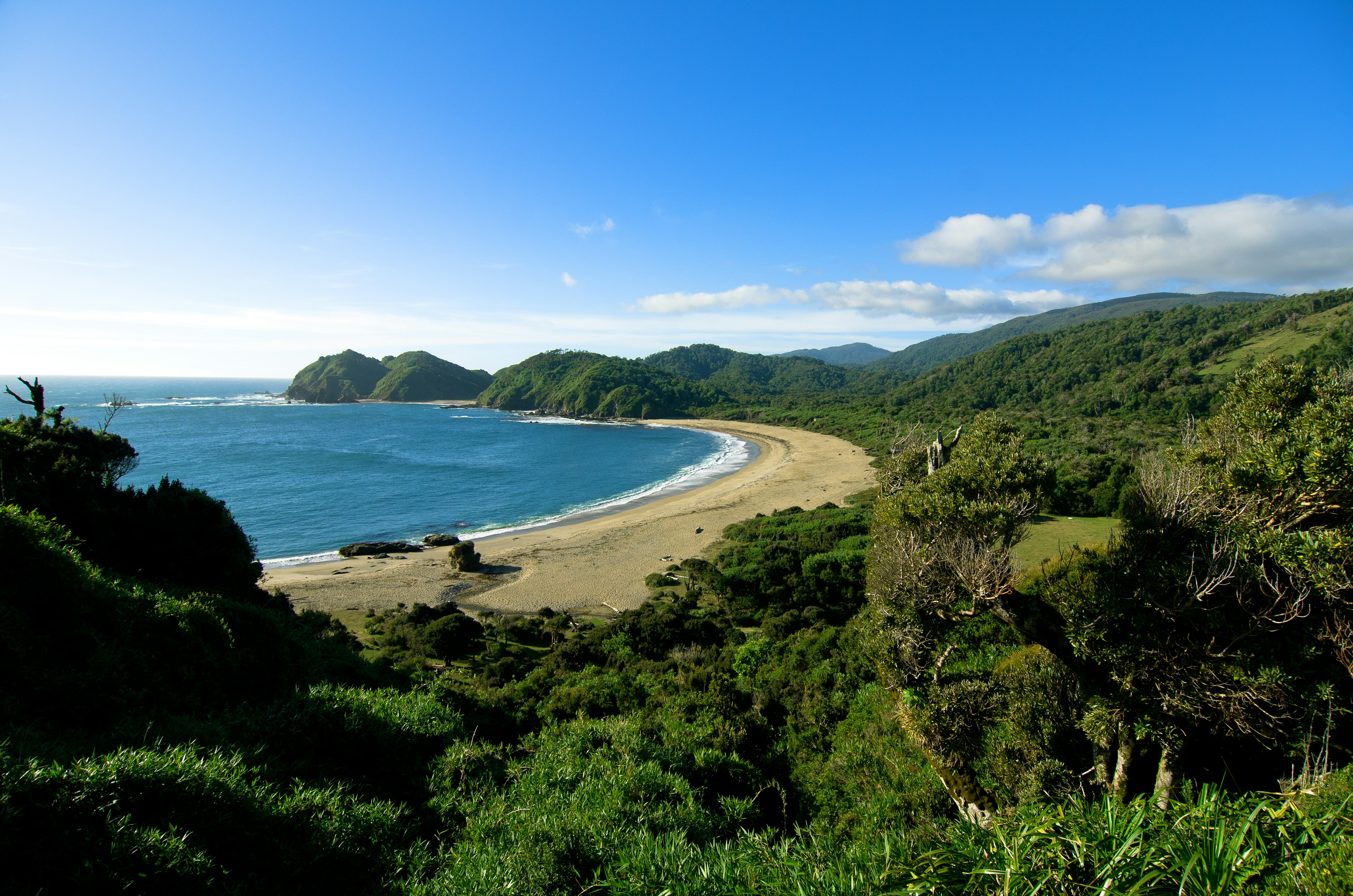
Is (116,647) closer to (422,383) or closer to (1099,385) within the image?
(1099,385)

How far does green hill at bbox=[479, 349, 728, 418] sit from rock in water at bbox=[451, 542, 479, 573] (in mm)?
94876

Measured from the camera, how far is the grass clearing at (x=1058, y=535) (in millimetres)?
18109

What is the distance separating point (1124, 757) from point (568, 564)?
27.9m

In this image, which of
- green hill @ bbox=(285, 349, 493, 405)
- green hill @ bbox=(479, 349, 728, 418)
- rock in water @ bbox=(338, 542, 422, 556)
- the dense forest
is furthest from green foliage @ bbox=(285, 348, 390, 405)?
the dense forest

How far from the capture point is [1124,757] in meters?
6.61

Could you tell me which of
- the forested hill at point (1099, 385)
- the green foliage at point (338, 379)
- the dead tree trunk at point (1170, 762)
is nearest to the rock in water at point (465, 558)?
the dead tree trunk at point (1170, 762)

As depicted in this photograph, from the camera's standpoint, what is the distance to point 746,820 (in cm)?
641

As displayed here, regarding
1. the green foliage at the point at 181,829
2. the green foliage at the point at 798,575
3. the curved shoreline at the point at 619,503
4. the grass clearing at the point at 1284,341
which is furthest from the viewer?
the grass clearing at the point at 1284,341

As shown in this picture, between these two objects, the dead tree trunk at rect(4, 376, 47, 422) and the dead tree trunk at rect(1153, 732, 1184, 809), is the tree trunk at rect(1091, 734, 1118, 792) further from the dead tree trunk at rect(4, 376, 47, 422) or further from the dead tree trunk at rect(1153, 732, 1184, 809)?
the dead tree trunk at rect(4, 376, 47, 422)

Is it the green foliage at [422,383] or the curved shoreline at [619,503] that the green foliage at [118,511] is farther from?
the green foliage at [422,383]

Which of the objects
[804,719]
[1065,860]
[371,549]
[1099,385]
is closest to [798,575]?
[804,719]

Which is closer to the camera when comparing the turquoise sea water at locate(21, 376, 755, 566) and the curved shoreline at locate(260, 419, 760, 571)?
the curved shoreline at locate(260, 419, 760, 571)

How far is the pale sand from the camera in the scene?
26.1 m

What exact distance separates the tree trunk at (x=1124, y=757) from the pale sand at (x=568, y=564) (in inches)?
774
